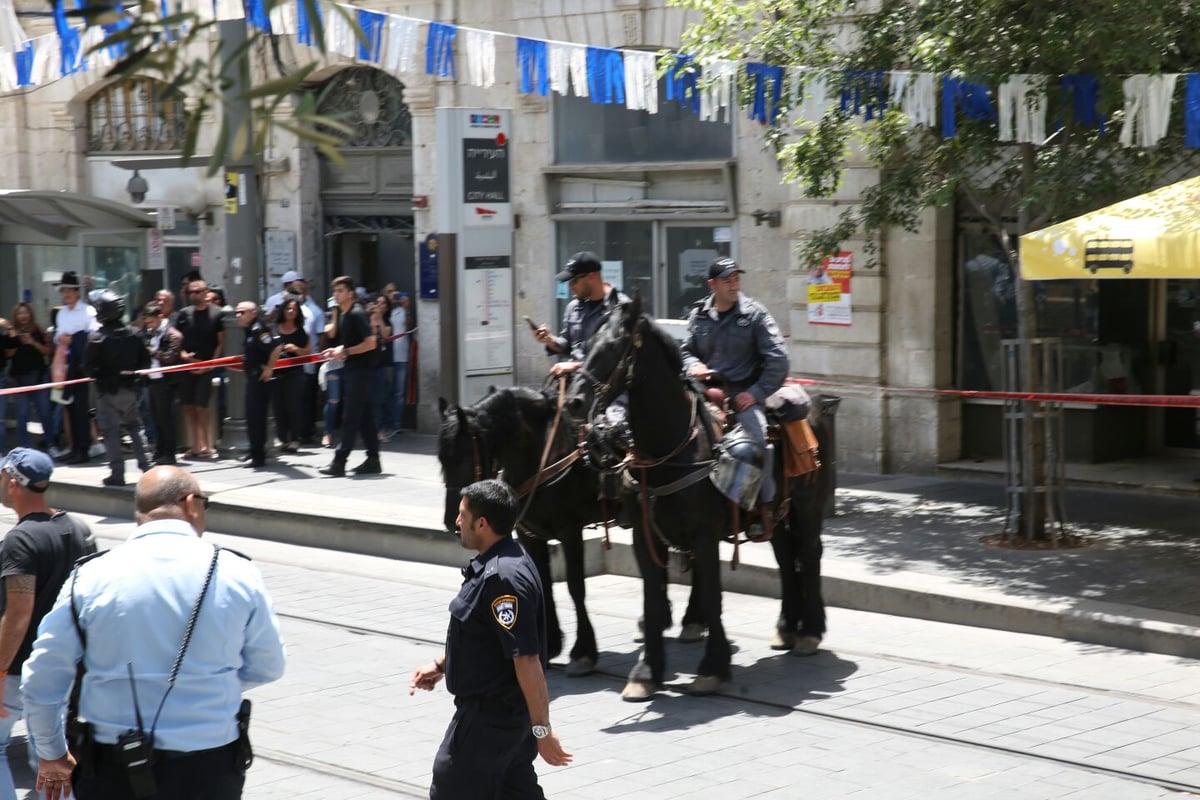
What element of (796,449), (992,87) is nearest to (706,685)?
(796,449)

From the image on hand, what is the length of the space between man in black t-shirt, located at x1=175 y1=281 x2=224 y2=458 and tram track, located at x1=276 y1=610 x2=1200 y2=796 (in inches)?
303

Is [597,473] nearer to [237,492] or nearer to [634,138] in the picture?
[237,492]

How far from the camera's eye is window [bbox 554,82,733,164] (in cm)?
1759

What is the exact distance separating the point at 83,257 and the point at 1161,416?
43.9 feet

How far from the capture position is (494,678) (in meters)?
5.54

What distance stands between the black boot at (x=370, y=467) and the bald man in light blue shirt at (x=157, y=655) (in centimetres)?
1185

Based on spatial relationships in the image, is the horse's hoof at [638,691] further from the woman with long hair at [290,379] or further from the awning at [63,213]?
the awning at [63,213]

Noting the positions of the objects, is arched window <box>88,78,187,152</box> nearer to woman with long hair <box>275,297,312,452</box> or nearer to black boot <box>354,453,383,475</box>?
woman with long hair <box>275,297,312,452</box>

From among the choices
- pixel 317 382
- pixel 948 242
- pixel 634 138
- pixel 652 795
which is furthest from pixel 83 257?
pixel 652 795

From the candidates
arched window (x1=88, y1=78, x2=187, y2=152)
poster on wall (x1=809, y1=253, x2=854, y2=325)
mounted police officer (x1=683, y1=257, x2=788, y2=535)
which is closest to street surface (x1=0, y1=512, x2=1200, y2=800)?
mounted police officer (x1=683, y1=257, x2=788, y2=535)

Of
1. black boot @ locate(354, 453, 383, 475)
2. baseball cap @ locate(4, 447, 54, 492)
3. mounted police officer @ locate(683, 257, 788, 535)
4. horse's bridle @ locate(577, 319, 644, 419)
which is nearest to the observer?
baseball cap @ locate(4, 447, 54, 492)

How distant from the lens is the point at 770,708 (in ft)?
27.7

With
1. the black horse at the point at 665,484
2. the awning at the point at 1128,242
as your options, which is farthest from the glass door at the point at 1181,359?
the black horse at the point at 665,484

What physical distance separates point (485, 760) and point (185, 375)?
12.8m
